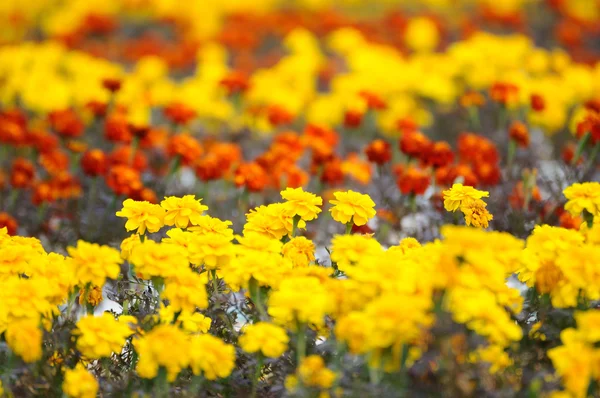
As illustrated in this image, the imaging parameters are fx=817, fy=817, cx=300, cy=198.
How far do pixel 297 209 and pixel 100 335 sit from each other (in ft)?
2.54

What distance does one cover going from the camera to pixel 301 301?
1.95 meters

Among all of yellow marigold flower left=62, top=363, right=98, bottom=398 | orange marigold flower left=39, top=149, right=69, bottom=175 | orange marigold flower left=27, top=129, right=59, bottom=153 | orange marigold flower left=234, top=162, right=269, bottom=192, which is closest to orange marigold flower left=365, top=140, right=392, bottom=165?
orange marigold flower left=234, top=162, right=269, bottom=192

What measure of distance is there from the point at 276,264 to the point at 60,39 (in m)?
5.28

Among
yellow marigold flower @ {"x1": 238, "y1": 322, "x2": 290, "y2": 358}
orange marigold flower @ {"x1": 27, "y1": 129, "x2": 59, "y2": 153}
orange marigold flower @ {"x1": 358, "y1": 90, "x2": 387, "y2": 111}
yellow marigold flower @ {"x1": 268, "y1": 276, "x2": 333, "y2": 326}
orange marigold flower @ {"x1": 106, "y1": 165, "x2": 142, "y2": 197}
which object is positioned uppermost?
orange marigold flower @ {"x1": 358, "y1": 90, "x2": 387, "y2": 111}

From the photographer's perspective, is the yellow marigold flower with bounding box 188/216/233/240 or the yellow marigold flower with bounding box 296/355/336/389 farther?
the yellow marigold flower with bounding box 188/216/233/240

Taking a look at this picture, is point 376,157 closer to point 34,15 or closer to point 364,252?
point 364,252

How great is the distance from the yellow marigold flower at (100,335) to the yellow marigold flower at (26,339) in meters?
0.11

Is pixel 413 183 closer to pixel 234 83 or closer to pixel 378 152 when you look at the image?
pixel 378 152

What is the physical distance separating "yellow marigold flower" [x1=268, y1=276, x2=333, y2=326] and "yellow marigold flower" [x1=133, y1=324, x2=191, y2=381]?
0.24 m

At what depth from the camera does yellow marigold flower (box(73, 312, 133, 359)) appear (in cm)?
205

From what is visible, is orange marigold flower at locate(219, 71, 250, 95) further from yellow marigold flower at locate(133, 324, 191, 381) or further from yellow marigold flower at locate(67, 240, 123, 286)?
yellow marigold flower at locate(133, 324, 191, 381)

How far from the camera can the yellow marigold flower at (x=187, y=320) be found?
2.25 m

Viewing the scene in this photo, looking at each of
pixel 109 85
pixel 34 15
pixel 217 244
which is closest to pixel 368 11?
pixel 34 15

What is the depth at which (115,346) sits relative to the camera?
2.08 metres
